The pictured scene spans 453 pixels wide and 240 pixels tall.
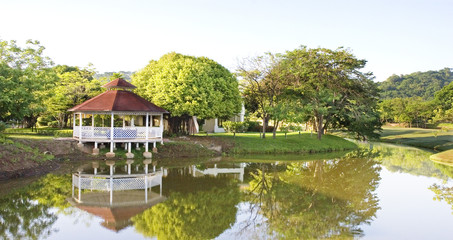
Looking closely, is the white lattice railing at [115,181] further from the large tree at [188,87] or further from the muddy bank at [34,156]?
the large tree at [188,87]

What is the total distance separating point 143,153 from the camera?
942 inches

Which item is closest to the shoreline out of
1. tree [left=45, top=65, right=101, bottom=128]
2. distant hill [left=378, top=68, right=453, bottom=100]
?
tree [left=45, top=65, right=101, bottom=128]

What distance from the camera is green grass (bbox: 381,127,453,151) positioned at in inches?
1611

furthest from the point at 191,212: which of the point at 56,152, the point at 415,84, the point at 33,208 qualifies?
the point at 415,84

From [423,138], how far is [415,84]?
81.9 metres

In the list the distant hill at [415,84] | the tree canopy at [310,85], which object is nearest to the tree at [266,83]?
the tree canopy at [310,85]

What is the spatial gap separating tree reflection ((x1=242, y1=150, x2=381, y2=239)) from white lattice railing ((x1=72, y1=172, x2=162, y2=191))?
4276 millimetres

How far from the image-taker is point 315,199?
13820 millimetres

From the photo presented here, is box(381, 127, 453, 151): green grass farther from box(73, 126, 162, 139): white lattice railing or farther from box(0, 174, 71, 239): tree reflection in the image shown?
box(0, 174, 71, 239): tree reflection

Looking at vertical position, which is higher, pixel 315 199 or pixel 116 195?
pixel 116 195

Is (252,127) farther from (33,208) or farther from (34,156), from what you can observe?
(33,208)

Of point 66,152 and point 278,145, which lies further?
point 278,145

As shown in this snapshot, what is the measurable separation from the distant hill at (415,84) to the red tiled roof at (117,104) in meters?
95.1

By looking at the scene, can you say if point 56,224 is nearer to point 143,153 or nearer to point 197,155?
point 143,153
